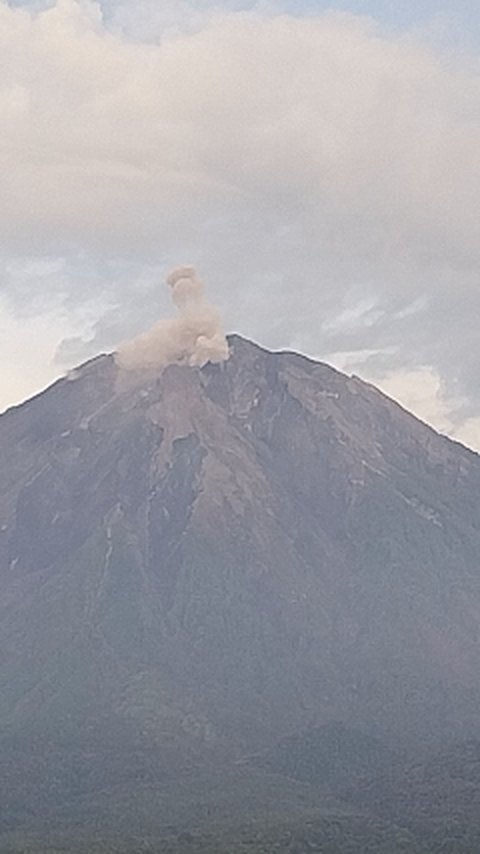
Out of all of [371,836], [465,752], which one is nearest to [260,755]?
[465,752]

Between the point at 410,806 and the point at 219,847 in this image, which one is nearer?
the point at 219,847

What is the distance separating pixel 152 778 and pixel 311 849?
164 feet

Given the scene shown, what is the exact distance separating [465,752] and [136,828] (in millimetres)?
45215

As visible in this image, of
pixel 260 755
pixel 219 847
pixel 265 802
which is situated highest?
pixel 260 755

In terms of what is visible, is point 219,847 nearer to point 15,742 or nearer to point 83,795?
point 83,795

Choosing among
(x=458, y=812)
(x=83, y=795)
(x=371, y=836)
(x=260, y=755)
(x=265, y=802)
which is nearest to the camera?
(x=371, y=836)

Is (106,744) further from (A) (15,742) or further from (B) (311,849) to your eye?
(B) (311,849)

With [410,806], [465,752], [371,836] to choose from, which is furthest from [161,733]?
[371,836]

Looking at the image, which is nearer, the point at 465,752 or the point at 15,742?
the point at 465,752

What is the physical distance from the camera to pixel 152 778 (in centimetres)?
17575

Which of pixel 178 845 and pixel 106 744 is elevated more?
pixel 106 744

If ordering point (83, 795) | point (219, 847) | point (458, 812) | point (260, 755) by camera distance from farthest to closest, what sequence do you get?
point (260, 755) < point (83, 795) < point (458, 812) < point (219, 847)

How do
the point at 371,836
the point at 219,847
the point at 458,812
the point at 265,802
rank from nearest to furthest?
the point at 219,847 < the point at 371,836 < the point at 458,812 < the point at 265,802

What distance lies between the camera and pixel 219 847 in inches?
4906
